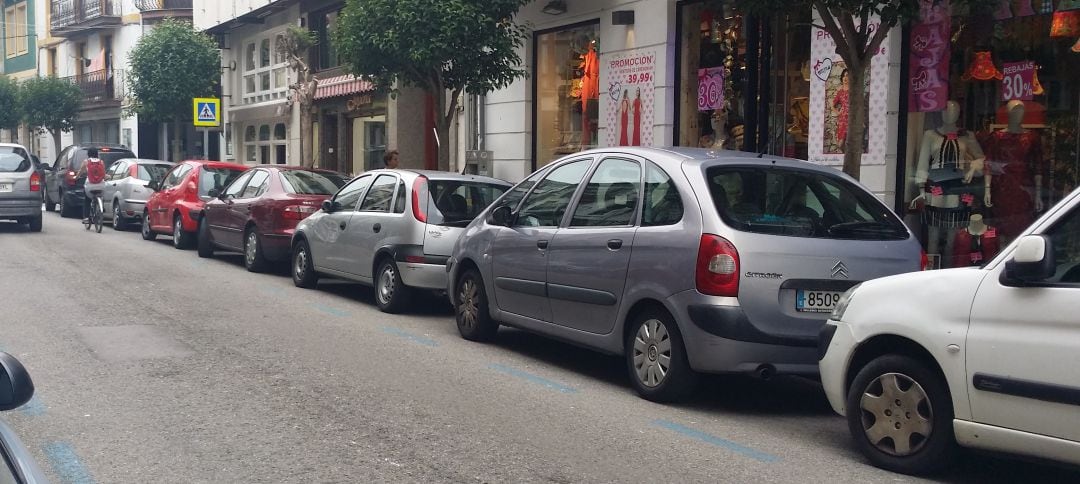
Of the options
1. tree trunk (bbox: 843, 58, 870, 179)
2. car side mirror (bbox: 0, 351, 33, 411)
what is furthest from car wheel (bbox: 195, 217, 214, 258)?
car side mirror (bbox: 0, 351, 33, 411)

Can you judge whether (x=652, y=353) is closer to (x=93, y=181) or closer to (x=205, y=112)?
(x=93, y=181)

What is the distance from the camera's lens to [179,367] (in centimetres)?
838

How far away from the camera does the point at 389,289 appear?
1182 centimetres

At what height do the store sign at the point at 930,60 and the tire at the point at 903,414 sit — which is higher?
the store sign at the point at 930,60

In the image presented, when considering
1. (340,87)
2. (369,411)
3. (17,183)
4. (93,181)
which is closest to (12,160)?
(17,183)

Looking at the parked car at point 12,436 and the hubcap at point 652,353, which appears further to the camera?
the hubcap at point 652,353

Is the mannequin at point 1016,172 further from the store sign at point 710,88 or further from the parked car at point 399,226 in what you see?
the parked car at point 399,226

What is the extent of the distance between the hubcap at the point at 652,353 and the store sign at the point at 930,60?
635 centimetres

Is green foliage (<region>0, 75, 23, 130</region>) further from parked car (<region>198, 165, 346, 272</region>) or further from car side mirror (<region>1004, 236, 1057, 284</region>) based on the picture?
car side mirror (<region>1004, 236, 1057, 284</region>)

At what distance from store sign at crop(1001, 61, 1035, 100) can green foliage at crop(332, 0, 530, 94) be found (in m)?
7.88

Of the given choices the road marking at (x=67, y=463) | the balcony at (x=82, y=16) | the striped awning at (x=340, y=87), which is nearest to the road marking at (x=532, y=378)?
the road marking at (x=67, y=463)

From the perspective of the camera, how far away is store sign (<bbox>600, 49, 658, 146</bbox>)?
17.0 m

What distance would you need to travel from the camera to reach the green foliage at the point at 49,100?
48.4m

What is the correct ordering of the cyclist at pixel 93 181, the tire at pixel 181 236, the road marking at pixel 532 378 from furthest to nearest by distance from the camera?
the cyclist at pixel 93 181
the tire at pixel 181 236
the road marking at pixel 532 378
